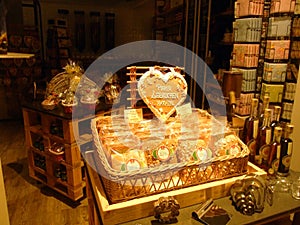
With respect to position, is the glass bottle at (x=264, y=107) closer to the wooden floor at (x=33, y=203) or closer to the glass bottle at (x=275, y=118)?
the glass bottle at (x=275, y=118)

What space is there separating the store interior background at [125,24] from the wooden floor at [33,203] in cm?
149

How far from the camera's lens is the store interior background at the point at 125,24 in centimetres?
335

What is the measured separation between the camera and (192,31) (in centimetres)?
356

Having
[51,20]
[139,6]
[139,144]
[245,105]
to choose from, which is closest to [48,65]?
[51,20]

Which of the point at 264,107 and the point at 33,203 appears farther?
the point at 33,203

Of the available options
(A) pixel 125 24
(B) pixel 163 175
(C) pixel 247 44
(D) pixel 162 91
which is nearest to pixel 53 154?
(D) pixel 162 91

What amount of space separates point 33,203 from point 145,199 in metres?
1.82

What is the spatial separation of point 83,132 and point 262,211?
1733mm

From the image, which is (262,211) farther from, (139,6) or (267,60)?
(139,6)

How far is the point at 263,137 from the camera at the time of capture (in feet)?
4.43

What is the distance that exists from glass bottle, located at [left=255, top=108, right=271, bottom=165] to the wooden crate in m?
0.11

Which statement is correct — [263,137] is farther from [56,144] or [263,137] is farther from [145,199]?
[56,144]

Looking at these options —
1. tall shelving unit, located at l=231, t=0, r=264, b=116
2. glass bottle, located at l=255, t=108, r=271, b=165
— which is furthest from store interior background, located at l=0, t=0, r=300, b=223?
glass bottle, located at l=255, t=108, r=271, b=165

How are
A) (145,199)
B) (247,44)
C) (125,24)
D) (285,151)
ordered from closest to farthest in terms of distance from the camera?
(145,199) → (285,151) → (247,44) → (125,24)
